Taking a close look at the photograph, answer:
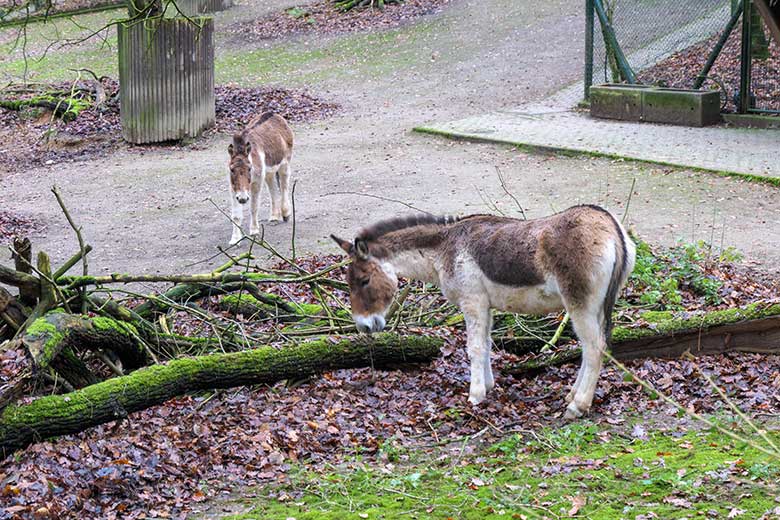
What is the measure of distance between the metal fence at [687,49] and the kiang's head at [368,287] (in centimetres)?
1339

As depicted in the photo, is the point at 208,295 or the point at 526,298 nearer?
the point at 526,298

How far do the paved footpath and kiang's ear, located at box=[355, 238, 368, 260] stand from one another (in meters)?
9.19

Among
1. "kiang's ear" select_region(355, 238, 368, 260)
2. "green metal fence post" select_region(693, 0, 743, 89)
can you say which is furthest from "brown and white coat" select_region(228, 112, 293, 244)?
"green metal fence post" select_region(693, 0, 743, 89)

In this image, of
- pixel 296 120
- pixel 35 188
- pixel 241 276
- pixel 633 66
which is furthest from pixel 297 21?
pixel 241 276

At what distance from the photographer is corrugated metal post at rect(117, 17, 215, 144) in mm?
19703

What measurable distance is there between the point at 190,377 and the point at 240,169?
6.19m

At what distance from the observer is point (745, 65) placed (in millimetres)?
18781

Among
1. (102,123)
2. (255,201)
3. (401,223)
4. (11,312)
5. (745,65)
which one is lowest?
(255,201)

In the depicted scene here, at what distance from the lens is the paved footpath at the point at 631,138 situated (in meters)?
16.1

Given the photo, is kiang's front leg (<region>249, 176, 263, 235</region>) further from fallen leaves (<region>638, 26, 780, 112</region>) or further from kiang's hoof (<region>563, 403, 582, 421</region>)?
fallen leaves (<region>638, 26, 780, 112</region>)

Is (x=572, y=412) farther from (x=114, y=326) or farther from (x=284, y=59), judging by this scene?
(x=284, y=59)

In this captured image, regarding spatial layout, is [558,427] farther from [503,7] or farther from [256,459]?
[503,7]

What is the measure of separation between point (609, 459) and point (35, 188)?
13937 mm

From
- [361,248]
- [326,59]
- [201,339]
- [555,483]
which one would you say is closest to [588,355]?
[555,483]
